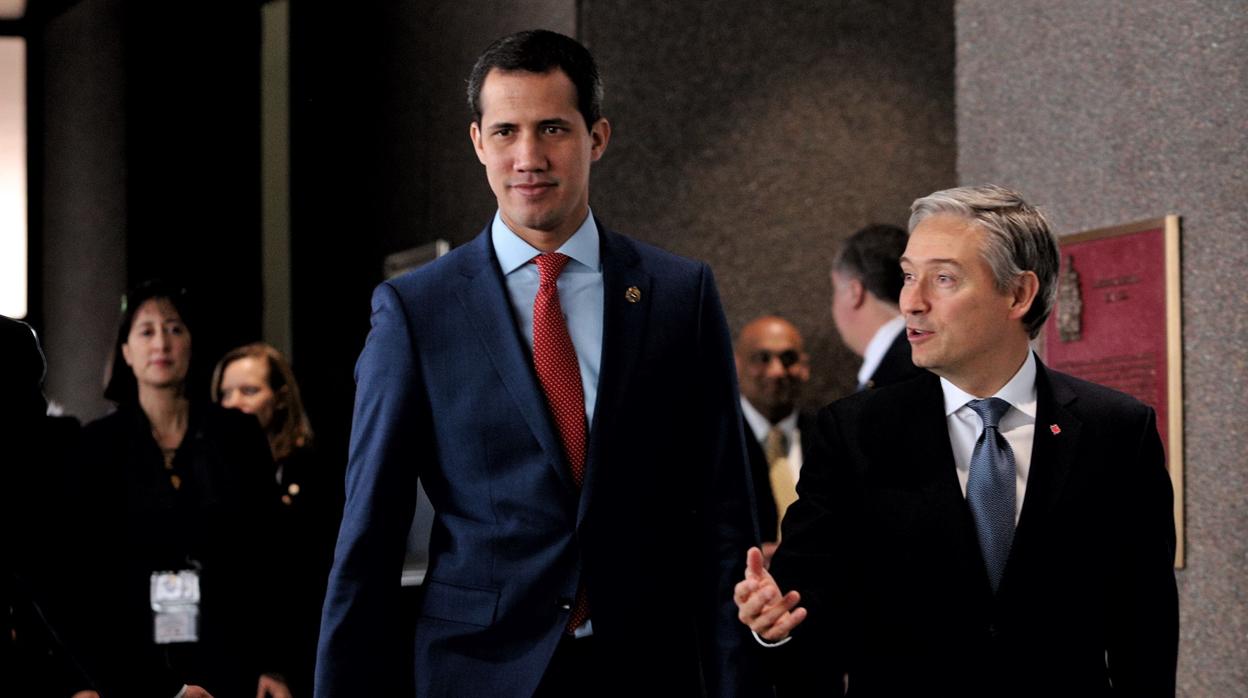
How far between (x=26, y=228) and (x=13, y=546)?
680 centimetres

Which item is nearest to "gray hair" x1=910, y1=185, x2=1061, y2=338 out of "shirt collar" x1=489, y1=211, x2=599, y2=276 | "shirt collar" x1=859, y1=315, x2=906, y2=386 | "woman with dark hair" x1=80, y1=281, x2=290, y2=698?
"shirt collar" x1=489, y1=211, x2=599, y2=276

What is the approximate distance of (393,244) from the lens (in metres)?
7.64

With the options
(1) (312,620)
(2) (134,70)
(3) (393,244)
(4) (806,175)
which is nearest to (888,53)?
(4) (806,175)

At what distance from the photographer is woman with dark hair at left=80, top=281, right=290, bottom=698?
4387 mm

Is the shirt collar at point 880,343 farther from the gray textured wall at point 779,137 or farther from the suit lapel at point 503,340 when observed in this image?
the suit lapel at point 503,340

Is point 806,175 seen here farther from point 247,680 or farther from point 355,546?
point 355,546

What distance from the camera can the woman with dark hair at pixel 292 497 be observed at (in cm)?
471

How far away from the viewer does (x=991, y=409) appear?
8.20ft

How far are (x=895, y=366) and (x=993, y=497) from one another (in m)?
1.91

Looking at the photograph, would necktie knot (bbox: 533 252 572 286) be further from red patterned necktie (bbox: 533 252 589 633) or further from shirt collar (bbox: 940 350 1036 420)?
shirt collar (bbox: 940 350 1036 420)

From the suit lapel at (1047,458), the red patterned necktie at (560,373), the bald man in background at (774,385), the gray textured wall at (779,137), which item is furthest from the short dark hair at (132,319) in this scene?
the suit lapel at (1047,458)

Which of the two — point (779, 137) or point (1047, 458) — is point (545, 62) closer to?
point (1047, 458)

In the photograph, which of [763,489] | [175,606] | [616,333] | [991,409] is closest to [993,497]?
[991,409]

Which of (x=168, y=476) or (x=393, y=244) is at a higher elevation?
(x=393, y=244)
